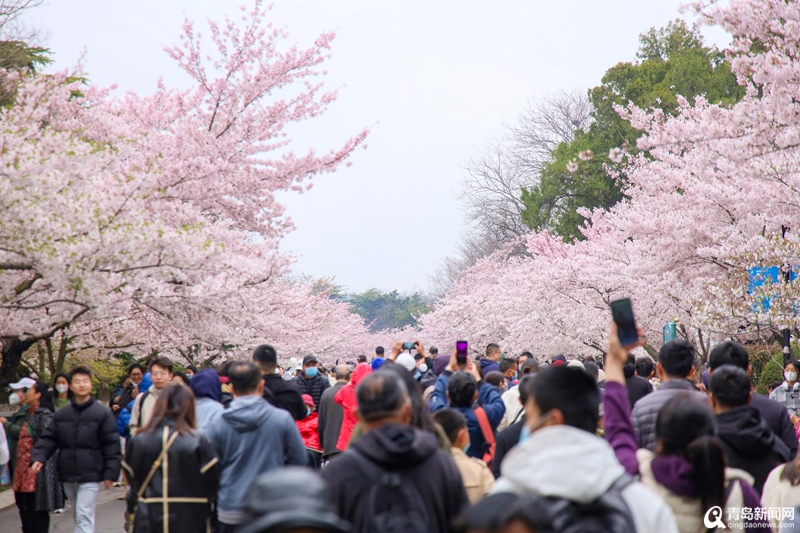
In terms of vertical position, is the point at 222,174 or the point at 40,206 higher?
the point at 222,174

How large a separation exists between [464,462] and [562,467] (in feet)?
7.00

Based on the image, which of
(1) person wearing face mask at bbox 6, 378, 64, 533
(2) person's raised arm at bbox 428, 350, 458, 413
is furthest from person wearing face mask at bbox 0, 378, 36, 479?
(2) person's raised arm at bbox 428, 350, 458, 413

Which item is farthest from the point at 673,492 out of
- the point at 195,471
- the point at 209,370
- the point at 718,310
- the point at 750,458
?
the point at 718,310

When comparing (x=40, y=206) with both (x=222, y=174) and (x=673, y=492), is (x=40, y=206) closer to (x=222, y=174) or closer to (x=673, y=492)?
(x=222, y=174)

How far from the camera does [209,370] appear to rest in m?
7.09

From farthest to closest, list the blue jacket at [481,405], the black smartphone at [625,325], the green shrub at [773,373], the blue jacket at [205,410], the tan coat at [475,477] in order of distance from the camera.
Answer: the green shrub at [773,373], the blue jacket at [205,410], the blue jacket at [481,405], the tan coat at [475,477], the black smartphone at [625,325]

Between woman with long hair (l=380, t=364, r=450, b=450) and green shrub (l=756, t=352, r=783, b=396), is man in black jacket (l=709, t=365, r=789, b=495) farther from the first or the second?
green shrub (l=756, t=352, r=783, b=396)

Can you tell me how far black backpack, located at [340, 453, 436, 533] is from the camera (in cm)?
309

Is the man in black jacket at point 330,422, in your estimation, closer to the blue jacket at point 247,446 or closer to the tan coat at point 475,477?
the blue jacket at point 247,446

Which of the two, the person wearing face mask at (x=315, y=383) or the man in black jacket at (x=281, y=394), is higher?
the man in black jacket at (x=281, y=394)

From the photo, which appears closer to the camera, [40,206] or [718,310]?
[40,206]

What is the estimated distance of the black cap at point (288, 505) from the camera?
1944 millimetres

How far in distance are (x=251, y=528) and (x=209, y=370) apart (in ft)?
17.4

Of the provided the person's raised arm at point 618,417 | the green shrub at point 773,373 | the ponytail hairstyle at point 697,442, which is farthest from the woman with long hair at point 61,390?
the green shrub at point 773,373
